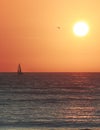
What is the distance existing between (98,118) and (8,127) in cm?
912

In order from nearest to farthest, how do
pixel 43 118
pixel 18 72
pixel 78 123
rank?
pixel 78 123, pixel 43 118, pixel 18 72

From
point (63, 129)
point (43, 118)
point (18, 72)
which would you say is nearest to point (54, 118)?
point (43, 118)

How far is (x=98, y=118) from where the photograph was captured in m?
31.4

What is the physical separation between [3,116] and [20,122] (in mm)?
3275

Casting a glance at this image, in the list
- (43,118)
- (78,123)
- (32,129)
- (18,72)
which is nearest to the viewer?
(32,129)

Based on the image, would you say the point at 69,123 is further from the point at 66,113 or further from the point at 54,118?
the point at 66,113

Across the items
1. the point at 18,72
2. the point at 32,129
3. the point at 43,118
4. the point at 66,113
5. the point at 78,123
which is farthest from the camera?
the point at 18,72

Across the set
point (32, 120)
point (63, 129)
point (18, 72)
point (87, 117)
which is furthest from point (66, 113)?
point (18, 72)

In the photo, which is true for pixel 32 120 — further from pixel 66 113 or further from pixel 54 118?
pixel 66 113

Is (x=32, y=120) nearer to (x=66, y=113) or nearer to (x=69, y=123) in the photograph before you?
(x=69, y=123)

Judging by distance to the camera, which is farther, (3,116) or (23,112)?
(23,112)

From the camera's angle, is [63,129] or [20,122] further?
[20,122]

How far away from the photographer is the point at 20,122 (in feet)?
95.2

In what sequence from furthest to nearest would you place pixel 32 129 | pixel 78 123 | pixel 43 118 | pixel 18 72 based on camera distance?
1. pixel 18 72
2. pixel 43 118
3. pixel 78 123
4. pixel 32 129
